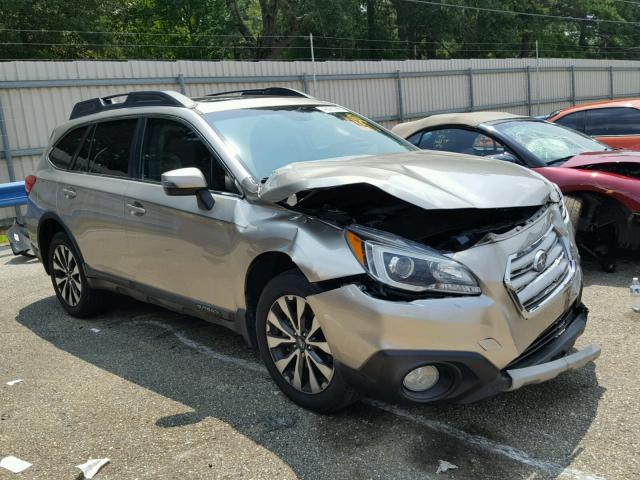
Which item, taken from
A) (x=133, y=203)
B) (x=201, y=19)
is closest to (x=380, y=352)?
(x=133, y=203)

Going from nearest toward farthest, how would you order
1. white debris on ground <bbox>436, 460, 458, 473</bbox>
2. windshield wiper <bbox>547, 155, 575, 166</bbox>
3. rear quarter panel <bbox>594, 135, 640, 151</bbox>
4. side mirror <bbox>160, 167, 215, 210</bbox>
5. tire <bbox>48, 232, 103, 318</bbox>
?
white debris on ground <bbox>436, 460, 458, 473</bbox> → side mirror <bbox>160, 167, 215, 210</bbox> → tire <bbox>48, 232, 103, 318</bbox> → windshield wiper <bbox>547, 155, 575, 166</bbox> → rear quarter panel <bbox>594, 135, 640, 151</bbox>

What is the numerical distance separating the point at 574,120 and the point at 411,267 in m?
7.01

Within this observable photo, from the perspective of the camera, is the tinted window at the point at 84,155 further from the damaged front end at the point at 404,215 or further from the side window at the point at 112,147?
the damaged front end at the point at 404,215

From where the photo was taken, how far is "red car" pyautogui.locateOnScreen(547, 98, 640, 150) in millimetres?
8609

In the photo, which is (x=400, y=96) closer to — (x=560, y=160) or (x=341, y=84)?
(x=341, y=84)

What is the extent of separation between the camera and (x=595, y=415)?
10.9 feet

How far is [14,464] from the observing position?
3.29m

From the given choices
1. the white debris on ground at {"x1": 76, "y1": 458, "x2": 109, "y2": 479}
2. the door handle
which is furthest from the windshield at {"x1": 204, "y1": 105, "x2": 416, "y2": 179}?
the white debris on ground at {"x1": 76, "y1": 458, "x2": 109, "y2": 479}

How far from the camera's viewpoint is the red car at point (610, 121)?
8.61 meters

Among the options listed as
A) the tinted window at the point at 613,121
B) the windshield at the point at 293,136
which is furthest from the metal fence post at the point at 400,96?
the windshield at the point at 293,136

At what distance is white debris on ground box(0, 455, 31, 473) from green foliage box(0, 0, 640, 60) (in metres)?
21.8

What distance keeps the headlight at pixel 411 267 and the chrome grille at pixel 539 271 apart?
0.74ft

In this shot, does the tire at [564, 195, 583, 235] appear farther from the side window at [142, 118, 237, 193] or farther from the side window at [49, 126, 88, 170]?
the side window at [49, 126, 88, 170]

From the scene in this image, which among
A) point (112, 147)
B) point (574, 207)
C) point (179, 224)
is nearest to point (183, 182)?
point (179, 224)
